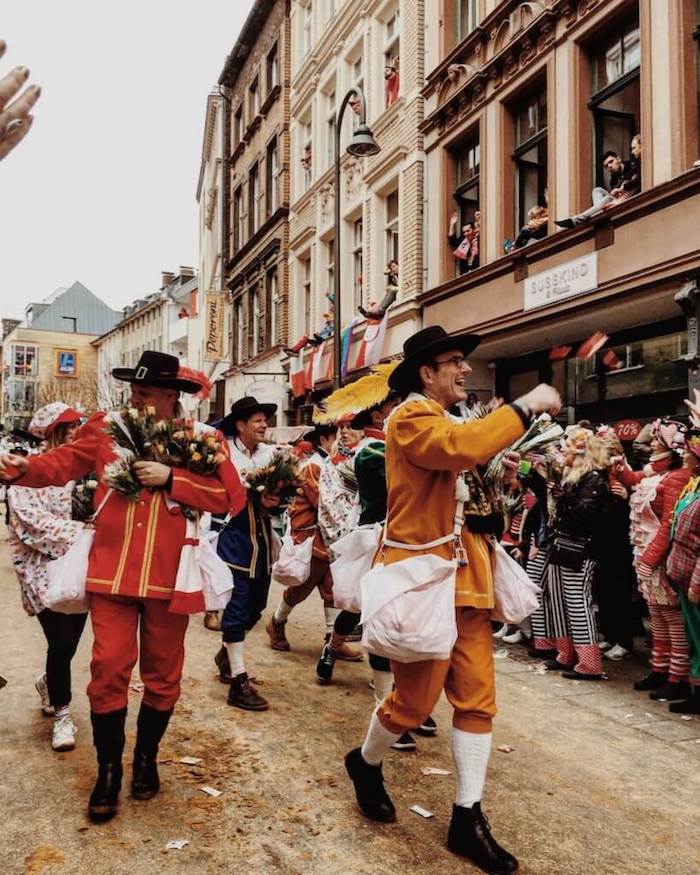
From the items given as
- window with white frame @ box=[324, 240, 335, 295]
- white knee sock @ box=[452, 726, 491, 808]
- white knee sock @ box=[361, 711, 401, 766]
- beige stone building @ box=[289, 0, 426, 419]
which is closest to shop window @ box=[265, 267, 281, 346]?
beige stone building @ box=[289, 0, 426, 419]

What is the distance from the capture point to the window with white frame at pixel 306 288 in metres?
23.4

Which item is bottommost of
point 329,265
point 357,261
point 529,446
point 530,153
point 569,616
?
point 569,616

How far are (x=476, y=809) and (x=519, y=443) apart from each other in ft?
5.16

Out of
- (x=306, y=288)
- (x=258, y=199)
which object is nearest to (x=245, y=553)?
(x=306, y=288)

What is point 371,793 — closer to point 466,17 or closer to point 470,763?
point 470,763

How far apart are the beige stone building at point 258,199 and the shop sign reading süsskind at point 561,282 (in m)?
10.6

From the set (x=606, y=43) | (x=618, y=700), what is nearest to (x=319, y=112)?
(x=606, y=43)

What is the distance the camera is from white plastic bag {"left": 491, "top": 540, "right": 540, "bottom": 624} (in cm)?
361

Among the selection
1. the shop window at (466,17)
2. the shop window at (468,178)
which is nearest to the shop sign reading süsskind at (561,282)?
the shop window at (468,178)

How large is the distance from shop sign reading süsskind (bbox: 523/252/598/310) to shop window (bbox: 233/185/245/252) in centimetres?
2015

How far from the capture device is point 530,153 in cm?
1324

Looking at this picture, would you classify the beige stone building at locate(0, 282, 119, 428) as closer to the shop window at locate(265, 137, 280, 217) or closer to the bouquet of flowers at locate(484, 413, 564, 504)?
the shop window at locate(265, 137, 280, 217)

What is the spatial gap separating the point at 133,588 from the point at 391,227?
15343mm

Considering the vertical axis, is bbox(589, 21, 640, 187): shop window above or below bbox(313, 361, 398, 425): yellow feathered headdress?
above
